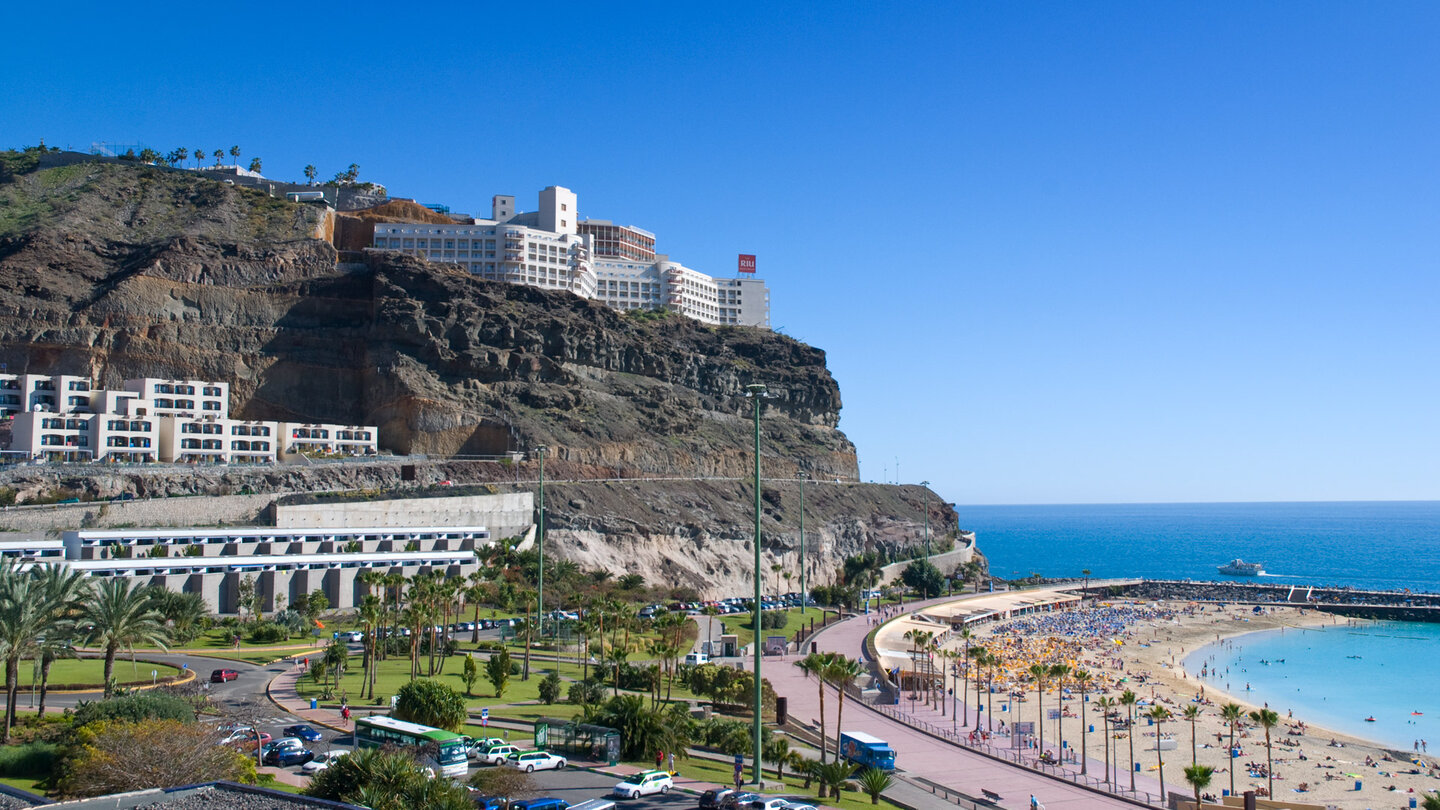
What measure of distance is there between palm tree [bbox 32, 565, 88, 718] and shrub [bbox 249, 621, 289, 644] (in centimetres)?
2215

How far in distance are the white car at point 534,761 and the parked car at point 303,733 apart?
626 centimetres

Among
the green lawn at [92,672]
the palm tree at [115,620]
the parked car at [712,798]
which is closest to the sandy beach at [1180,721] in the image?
the parked car at [712,798]

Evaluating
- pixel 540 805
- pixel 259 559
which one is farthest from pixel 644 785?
pixel 259 559

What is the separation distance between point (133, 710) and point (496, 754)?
32.6 feet

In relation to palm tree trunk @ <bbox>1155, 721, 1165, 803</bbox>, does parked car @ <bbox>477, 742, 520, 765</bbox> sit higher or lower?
higher

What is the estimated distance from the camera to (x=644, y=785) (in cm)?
2928

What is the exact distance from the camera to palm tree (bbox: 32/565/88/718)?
3331cm

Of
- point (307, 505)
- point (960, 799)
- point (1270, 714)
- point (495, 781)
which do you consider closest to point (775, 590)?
point (307, 505)

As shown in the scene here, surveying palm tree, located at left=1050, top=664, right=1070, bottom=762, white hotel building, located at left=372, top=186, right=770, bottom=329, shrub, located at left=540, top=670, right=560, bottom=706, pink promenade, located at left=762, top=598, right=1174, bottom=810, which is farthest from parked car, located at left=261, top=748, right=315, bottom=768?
white hotel building, located at left=372, top=186, right=770, bottom=329

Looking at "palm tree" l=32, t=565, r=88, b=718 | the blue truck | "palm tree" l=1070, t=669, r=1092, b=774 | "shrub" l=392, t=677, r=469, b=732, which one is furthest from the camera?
"palm tree" l=1070, t=669, r=1092, b=774

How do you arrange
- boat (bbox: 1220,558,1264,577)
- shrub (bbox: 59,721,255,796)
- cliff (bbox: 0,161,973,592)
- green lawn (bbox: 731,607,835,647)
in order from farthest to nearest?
boat (bbox: 1220,558,1264,577), cliff (bbox: 0,161,973,592), green lawn (bbox: 731,607,835,647), shrub (bbox: 59,721,255,796)

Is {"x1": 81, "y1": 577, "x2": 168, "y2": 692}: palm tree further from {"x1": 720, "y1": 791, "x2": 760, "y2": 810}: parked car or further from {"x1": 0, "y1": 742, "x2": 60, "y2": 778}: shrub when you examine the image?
{"x1": 720, "y1": 791, "x2": 760, "y2": 810}: parked car

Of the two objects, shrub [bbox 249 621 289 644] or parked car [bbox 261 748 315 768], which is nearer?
parked car [bbox 261 748 315 768]

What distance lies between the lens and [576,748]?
113 ft
